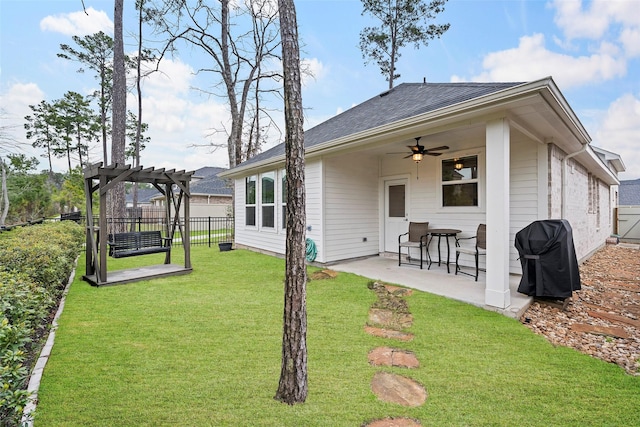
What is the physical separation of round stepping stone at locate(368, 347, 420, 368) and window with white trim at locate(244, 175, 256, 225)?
21.7 ft

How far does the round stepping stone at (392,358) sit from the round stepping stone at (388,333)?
268mm

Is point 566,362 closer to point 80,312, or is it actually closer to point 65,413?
point 65,413

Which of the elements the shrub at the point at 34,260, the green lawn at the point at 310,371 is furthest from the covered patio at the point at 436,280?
the shrub at the point at 34,260

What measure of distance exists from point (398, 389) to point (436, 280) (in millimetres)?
3260

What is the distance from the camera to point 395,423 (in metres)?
1.75

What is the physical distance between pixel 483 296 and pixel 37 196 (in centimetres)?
2353

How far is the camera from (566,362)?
2504 millimetres

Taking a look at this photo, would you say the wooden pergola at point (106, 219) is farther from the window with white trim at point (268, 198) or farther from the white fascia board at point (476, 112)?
the white fascia board at point (476, 112)

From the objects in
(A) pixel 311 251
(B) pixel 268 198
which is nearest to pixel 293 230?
(A) pixel 311 251

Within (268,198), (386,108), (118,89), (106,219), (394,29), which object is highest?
(394,29)

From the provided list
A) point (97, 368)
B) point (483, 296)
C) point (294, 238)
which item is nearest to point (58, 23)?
point (97, 368)

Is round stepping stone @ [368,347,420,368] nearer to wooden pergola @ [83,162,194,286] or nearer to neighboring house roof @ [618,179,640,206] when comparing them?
wooden pergola @ [83,162,194,286]

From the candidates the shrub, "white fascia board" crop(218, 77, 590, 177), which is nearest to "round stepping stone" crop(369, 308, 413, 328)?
"white fascia board" crop(218, 77, 590, 177)

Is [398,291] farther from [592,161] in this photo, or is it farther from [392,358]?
[592,161]
